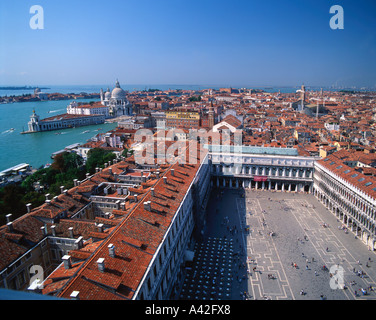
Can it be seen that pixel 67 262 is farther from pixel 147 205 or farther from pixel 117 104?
pixel 117 104

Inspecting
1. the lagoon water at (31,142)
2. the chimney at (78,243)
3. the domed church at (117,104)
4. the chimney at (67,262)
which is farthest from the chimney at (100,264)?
the domed church at (117,104)

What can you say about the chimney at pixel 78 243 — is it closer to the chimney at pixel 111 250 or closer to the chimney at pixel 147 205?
the chimney at pixel 111 250

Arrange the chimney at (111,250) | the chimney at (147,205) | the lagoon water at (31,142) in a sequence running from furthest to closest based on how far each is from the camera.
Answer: the lagoon water at (31,142)
the chimney at (147,205)
the chimney at (111,250)

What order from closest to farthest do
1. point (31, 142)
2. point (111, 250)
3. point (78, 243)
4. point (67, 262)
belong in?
point (111, 250)
point (67, 262)
point (78, 243)
point (31, 142)

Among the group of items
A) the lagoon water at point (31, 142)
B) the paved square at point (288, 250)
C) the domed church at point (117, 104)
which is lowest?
the paved square at point (288, 250)

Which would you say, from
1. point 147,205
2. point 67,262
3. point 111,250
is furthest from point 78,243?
point 147,205

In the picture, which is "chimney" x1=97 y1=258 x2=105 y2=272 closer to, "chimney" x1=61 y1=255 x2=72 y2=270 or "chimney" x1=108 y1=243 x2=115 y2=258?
"chimney" x1=108 y1=243 x2=115 y2=258

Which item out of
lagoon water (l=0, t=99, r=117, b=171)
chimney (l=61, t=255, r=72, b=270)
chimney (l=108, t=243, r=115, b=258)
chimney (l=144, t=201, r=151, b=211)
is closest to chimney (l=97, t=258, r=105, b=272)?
chimney (l=108, t=243, r=115, b=258)

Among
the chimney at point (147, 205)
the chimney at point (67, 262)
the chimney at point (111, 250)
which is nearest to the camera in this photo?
the chimney at point (111, 250)
